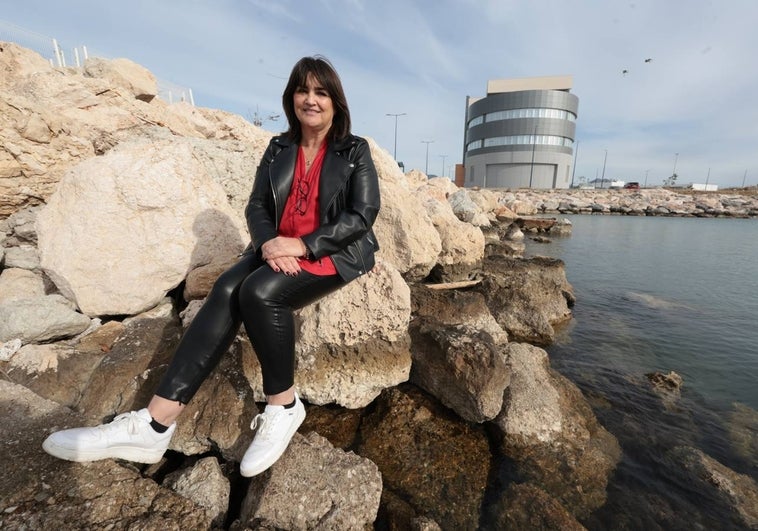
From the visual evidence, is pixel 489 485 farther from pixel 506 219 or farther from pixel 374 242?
pixel 506 219

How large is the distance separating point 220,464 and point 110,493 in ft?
2.54

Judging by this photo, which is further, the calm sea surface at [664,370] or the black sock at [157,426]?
the calm sea surface at [664,370]

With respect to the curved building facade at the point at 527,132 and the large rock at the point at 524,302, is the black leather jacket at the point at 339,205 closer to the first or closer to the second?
the large rock at the point at 524,302

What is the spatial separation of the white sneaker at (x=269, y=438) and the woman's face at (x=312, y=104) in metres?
2.25

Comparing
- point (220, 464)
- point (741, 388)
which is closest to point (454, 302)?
point (220, 464)

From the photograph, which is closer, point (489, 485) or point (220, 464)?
point (220, 464)

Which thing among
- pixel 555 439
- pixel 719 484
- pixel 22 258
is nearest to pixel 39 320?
pixel 22 258

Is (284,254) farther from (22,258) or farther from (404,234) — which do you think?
(22,258)

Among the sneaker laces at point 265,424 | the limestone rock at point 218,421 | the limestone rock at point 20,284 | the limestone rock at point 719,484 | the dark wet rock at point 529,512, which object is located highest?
the limestone rock at point 20,284

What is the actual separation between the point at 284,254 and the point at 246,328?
1.91 feet

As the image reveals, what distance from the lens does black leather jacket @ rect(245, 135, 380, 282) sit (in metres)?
2.65

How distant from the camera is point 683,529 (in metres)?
2.79

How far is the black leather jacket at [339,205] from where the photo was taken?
8.68ft

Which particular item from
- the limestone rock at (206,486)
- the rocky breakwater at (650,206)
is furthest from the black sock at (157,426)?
the rocky breakwater at (650,206)
